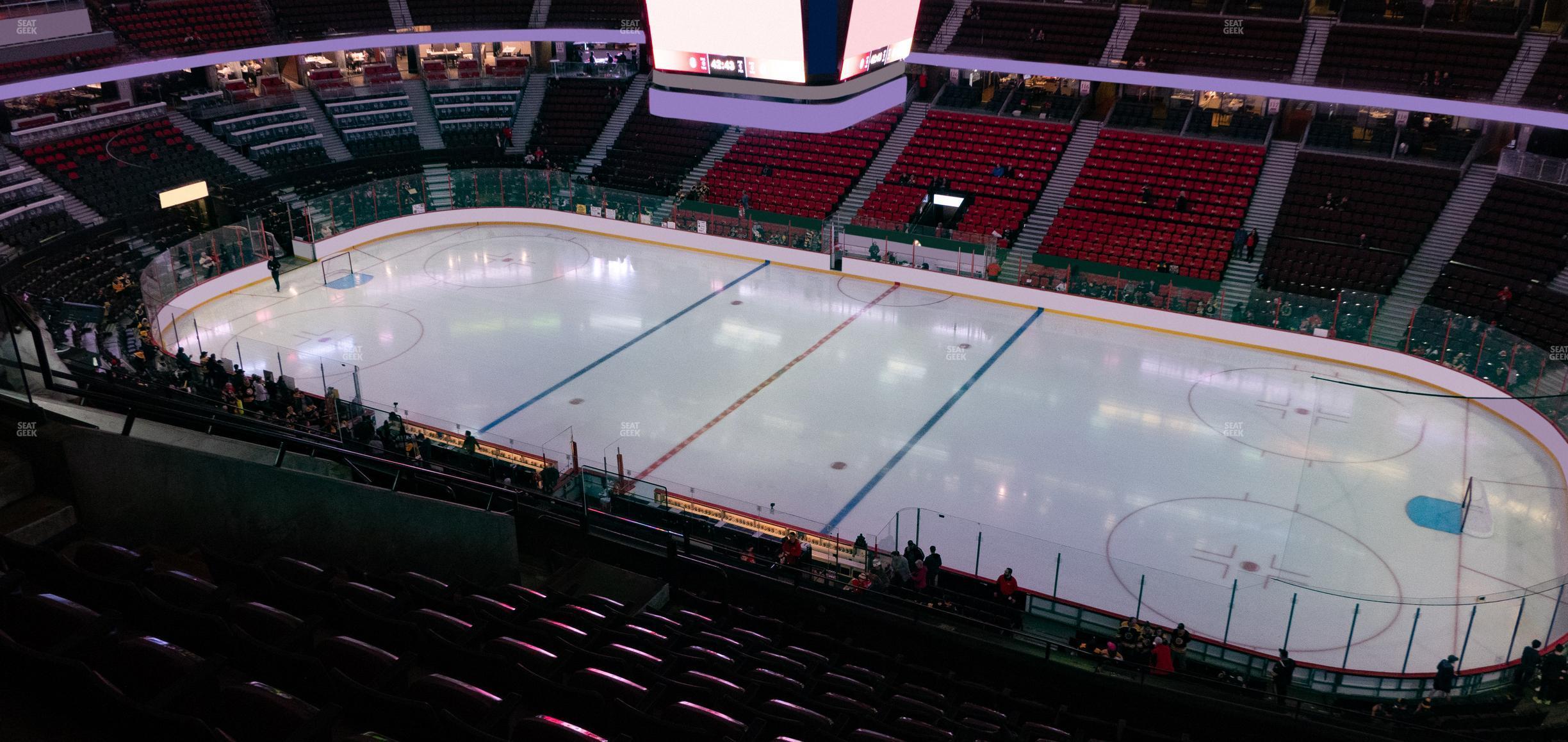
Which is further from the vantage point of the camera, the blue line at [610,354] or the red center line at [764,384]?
the blue line at [610,354]

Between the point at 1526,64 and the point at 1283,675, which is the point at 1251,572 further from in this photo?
the point at 1526,64

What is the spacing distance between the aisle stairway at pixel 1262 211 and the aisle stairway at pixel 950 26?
30.9 ft

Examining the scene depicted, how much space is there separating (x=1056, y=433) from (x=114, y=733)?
52.8ft

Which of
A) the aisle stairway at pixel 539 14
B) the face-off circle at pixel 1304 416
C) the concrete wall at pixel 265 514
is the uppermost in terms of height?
the aisle stairway at pixel 539 14

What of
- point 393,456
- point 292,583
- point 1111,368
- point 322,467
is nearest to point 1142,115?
point 1111,368

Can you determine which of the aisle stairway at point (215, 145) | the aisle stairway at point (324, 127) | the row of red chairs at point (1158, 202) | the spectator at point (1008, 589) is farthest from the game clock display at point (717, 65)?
the aisle stairway at point (324, 127)

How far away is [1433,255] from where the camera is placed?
24.0 m

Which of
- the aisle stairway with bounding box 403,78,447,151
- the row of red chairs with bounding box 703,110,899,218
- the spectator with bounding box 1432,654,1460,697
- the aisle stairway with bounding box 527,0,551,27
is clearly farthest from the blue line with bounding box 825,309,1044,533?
the aisle stairway with bounding box 403,78,447,151

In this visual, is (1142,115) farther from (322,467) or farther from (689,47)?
(322,467)

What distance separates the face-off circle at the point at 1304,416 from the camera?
18.5 m

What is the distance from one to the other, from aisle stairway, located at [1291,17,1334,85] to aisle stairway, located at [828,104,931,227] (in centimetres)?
1024

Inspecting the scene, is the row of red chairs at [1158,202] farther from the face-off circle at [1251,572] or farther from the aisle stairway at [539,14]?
the aisle stairway at [539,14]

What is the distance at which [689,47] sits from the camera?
537 inches

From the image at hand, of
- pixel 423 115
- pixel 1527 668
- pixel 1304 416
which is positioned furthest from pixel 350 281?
pixel 1527 668
